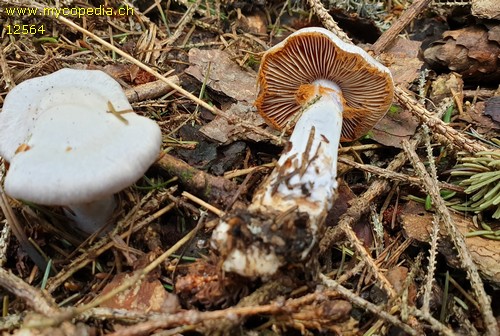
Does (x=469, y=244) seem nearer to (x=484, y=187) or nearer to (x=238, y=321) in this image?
(x=484, y=187)

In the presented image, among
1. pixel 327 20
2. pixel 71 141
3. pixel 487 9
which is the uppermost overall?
pixel 487 9

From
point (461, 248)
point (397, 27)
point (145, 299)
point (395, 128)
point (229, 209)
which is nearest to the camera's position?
point (145, 299)

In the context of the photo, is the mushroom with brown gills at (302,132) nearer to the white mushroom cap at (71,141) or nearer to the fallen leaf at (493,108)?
the white mushroom cap at (71,141)

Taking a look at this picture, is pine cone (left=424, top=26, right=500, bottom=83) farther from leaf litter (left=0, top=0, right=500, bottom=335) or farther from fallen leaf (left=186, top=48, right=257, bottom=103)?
fallen leaf (left=186, top=48, right=257, bottom=103)

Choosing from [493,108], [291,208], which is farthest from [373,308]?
[493,108]

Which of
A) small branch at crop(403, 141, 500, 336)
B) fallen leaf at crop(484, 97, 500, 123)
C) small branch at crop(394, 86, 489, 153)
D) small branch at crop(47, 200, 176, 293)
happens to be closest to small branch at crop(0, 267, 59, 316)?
small branch at crop(47, 200, 176, 293)

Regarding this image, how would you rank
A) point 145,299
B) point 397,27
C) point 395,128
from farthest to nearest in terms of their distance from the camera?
point 397,27
point 395,128
point 145,299

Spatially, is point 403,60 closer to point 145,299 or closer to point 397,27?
point 397,27
